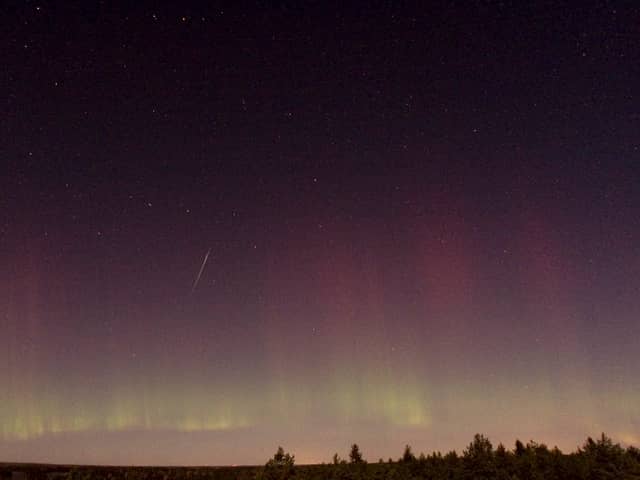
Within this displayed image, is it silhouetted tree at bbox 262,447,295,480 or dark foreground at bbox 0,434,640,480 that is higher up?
silhouetted tree at bbox 262,447,295,480

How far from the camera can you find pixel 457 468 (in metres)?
25.2

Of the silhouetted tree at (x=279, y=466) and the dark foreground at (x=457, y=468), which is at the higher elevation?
the silhouetted tree at (x=279, y=466)

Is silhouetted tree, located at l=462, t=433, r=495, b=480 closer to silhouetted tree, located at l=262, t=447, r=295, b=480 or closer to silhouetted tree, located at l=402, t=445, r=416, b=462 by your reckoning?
silhouetted tree, located at l=402, t=445, r=416, b=462

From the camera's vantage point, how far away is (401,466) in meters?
25.5

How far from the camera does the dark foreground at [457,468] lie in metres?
21.3

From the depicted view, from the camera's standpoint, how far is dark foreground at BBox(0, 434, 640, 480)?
21344 millimetres

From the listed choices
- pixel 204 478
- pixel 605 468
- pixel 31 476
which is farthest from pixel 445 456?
pixel 31 476

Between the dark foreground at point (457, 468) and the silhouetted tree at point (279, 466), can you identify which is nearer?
the silhouetted tree at point (279, 466)

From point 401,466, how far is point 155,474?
39.4 ft

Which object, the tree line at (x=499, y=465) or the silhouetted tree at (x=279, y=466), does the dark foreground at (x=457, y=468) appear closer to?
the tree line at (x=499, y=465)

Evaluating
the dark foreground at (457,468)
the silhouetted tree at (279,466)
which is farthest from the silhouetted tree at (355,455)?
the silhouetted tree at (279,466)

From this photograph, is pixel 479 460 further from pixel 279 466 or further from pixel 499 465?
pixel 279 466

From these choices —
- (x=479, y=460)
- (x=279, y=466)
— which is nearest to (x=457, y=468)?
(x=479, y=460)

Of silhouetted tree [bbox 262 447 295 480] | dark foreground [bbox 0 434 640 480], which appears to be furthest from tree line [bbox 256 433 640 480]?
silhouetted tree [bbox 262 447 295 480]
